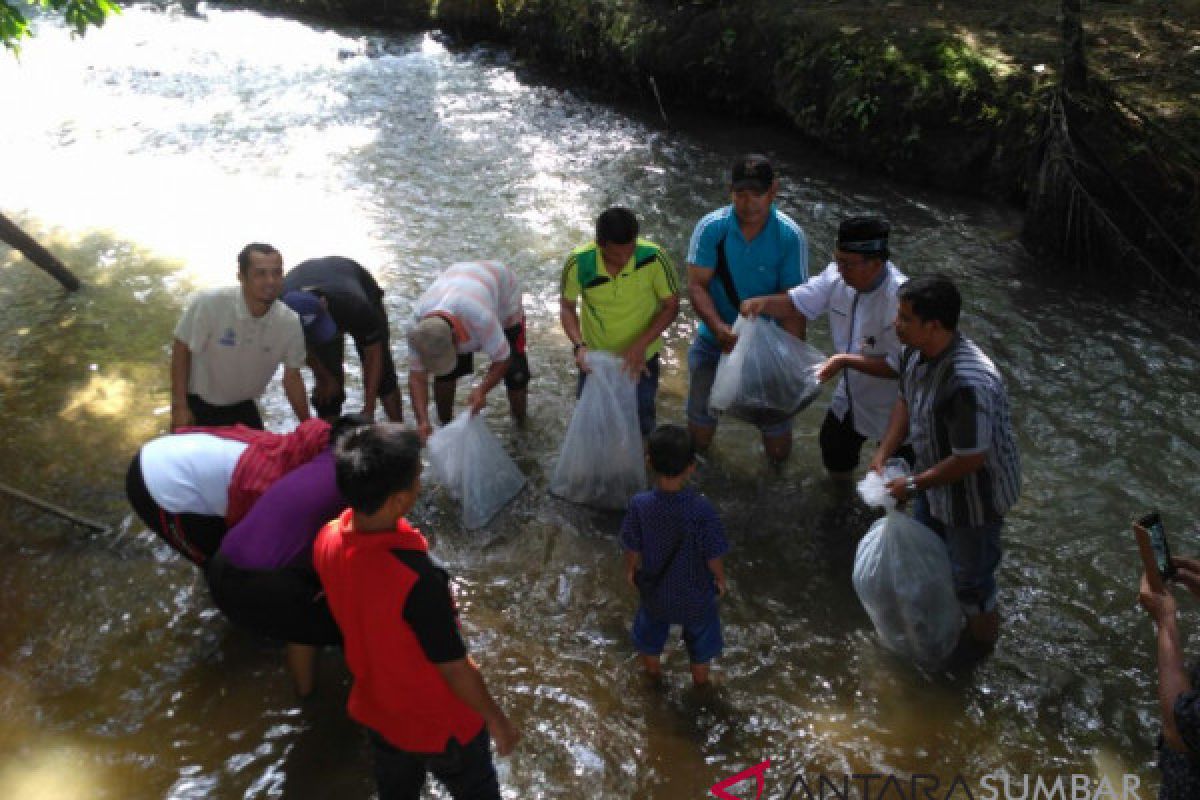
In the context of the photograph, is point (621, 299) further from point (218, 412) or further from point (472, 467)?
point (218, 412)

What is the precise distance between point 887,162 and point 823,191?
779 mm

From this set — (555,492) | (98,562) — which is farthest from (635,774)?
(98,562)

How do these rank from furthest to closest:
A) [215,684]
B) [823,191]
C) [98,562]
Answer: [823,191]
[98,562]
[215,684]

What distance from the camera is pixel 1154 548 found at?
7.21 ft

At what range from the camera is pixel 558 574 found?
4172mm

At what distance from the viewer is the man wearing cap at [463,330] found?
403 centimetres

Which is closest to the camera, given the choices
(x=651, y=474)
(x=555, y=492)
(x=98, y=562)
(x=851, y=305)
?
(x=851, y=305)

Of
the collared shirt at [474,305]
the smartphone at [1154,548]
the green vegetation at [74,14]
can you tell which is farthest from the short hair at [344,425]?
the green vegetation at [74,14]

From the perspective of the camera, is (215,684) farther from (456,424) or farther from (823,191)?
(823,191)

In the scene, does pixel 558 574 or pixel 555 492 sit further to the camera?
pixel 555 492

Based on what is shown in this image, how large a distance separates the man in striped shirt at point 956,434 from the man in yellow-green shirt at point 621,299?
1.39 meters

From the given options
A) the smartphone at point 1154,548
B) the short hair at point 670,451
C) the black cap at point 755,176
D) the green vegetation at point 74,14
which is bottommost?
the short hair at point 670,451

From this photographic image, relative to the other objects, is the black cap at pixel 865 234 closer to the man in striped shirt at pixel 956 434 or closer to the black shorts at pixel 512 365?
the man in striped shirt at pixel 956 434

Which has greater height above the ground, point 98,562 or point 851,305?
point 851,305
